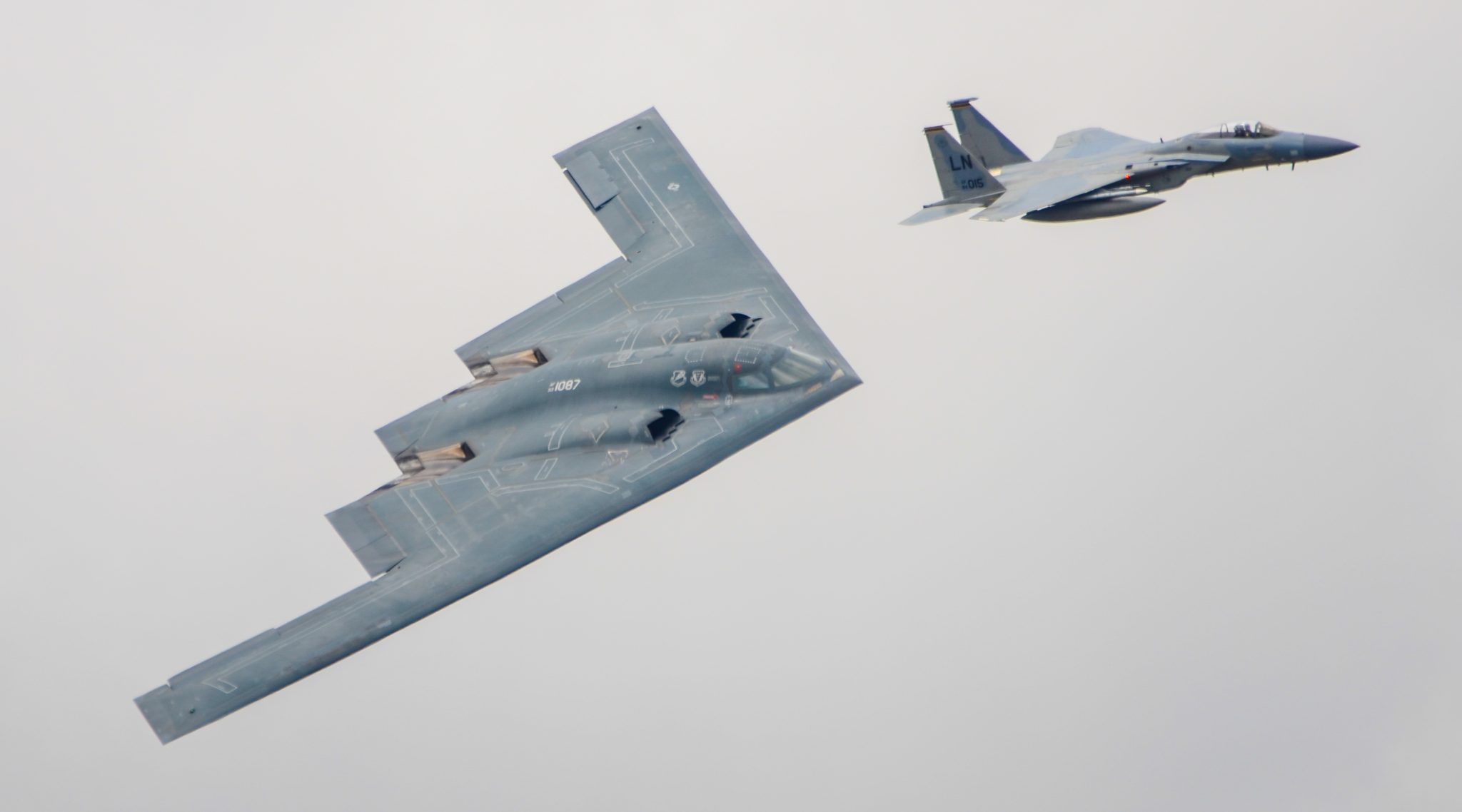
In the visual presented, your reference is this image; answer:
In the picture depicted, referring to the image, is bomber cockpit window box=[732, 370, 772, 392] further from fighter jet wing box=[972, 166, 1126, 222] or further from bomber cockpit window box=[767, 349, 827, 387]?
fighter jet wing box=[972, 166, 1126, 222]

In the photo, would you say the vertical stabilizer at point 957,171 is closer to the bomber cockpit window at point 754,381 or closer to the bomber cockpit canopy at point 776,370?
the bomber cockpit canopy at point 776,370

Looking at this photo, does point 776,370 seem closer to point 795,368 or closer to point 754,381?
point 795,368

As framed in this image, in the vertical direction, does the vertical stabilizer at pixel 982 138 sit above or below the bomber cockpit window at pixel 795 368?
above

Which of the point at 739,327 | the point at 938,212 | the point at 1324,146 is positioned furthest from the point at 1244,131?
the point at 739,327

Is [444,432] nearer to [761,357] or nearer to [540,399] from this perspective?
[540,399]

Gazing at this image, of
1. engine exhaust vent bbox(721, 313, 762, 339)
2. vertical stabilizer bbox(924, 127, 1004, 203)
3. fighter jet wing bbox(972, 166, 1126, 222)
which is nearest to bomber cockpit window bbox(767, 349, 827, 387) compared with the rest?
engine exhaust vent bbox(721, 313, 762, 339)

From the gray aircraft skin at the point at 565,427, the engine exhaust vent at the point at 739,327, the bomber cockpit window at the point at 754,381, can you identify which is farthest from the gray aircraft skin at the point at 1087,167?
the bomber cockpit window at the point at 754,381

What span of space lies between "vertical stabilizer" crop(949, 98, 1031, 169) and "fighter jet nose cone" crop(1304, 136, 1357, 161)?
24.3 feet

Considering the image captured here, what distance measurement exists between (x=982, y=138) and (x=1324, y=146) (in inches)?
339

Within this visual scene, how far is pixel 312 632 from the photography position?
110 feet

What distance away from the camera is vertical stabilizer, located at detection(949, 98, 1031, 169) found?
46.3 metres

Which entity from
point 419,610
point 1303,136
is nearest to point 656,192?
point 419,610

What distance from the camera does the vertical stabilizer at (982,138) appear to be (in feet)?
152

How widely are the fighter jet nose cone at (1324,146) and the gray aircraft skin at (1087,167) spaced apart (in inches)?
0.7
